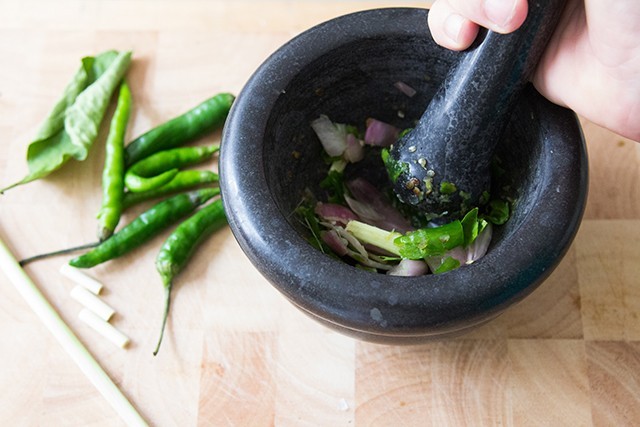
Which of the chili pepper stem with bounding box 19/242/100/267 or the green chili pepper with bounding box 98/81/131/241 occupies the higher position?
the green chili pepper with bounding box 98/81/131/241

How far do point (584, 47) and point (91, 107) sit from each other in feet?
2.96

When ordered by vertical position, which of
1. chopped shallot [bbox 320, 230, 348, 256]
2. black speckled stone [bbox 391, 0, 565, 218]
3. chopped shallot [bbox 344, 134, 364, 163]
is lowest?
chopped shallot [bbox 320, 230, 348, 256]

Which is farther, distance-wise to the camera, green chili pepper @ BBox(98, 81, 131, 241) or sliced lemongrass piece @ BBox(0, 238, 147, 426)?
green chili pepper @ BBox(98, 81, 131, 241)

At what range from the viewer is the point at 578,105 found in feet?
4.11

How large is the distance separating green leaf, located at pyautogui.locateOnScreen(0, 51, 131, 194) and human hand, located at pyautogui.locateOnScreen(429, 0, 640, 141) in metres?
0.71

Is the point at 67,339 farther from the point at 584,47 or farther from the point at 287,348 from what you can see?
the point at 584,47

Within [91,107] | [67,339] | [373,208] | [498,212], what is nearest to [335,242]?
[373,208]

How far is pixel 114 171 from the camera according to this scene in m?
1.58

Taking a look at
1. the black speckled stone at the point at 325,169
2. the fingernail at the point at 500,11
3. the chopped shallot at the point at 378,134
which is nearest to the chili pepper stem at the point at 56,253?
the black speckled stone at the point at 325,169

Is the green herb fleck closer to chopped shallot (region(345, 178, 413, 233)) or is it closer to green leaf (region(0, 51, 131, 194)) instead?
chopped shallot (region(345, 178, 413, 233))

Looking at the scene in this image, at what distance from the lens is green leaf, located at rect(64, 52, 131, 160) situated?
5.29 feet

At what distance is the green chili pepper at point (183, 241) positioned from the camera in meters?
1.48

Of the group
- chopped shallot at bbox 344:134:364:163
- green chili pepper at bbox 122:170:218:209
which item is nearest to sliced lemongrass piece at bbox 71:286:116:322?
green chili pepper at bbox 122:170:218:209

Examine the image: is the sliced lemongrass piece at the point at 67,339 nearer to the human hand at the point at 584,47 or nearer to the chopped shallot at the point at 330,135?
the chopped shallot at the point at 330,135
